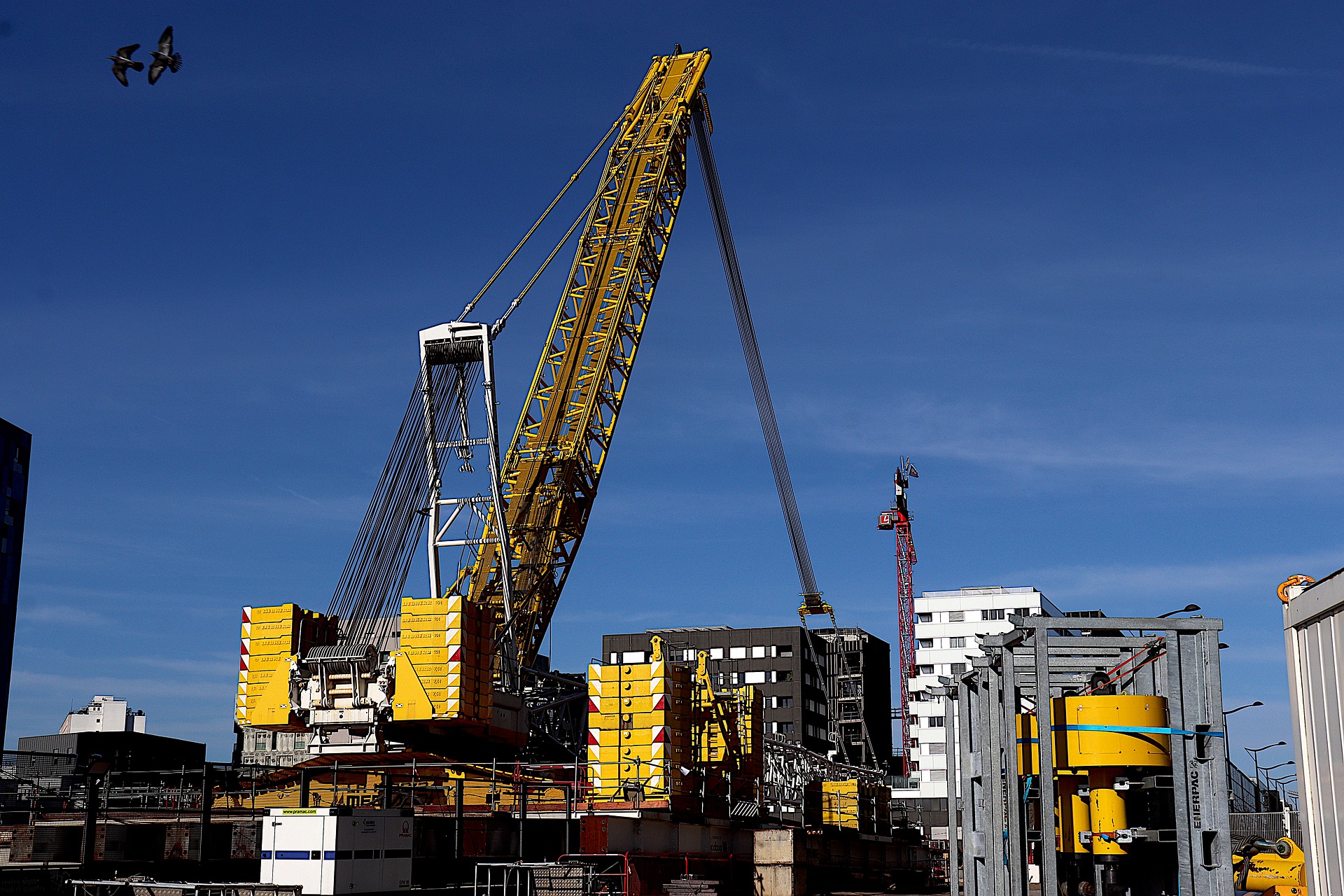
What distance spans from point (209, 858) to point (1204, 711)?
22172 millimetres

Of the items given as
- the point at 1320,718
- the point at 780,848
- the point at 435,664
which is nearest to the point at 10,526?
the point at 435,664

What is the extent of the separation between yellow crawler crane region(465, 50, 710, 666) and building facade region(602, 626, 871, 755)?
5105 cm

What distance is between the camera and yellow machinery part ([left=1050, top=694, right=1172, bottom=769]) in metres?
15.3

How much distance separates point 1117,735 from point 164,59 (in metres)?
15.7

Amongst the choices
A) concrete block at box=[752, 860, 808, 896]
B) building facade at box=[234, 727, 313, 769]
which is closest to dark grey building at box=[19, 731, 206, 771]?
building facade at box=[234, 727, 313, 769]

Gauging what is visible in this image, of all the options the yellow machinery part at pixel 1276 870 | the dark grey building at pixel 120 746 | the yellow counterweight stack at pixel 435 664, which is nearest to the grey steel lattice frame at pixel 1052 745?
the yellow machinery part at pixel 1276 870

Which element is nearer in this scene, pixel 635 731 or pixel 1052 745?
pixel 1052 745

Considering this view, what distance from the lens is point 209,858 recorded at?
28828 mm

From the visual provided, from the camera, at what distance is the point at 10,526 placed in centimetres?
6594

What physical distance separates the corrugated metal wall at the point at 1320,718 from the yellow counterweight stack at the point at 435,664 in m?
27.7

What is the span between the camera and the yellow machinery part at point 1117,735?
15273mm

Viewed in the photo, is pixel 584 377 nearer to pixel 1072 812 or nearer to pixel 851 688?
pixel 1072 812

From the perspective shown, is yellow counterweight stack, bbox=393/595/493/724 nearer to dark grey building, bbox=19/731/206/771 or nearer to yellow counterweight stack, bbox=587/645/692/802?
yellow counterweight stack, bbox=587/645/692/802

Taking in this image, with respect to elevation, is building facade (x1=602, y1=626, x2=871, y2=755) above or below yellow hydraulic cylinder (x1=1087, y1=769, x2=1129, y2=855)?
above
